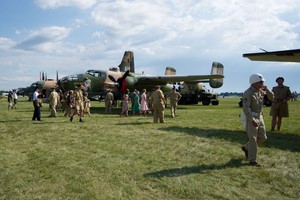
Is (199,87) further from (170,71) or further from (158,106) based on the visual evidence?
(158,106)

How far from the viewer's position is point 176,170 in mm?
6227

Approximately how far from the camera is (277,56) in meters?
10.8

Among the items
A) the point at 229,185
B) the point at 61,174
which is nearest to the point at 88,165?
the point at 61,174

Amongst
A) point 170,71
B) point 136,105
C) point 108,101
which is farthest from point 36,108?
point 170,71

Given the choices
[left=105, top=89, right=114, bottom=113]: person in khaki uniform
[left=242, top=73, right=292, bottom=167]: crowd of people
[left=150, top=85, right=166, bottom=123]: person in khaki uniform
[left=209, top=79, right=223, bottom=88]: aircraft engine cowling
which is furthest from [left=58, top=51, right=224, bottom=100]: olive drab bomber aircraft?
[left=242, top=73, right=292, bottom=167]: crowd of people

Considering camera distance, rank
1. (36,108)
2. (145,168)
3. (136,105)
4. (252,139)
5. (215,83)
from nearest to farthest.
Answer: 1. (145,168)
2. (252,139)
3. (36,108)
4. (136,105)
5. (215,83)

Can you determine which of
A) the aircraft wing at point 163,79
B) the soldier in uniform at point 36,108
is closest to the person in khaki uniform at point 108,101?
the aircraft wing at point 163,79

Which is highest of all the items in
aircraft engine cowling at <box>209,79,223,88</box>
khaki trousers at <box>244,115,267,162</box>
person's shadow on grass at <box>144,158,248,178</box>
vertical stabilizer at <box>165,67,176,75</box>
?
vertical stabilizer at <box>165,67,176,75</box>

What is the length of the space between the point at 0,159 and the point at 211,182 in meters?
4.56

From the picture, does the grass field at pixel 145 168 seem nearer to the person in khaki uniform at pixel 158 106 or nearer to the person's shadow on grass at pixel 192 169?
the person's shadow on grass at pixel 192 169

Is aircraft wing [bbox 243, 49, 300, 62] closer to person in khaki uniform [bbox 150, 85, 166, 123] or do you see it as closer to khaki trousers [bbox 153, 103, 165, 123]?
person in khaki uniform [bbox 150, 85, 166, 123]

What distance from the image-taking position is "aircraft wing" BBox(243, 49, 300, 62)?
390 inches

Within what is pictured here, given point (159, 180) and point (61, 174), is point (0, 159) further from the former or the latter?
point (159, 180)

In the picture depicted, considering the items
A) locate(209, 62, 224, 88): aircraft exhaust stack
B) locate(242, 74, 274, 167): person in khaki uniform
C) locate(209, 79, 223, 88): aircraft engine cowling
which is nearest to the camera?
→ locate(242, 74, 274, 167): person in khaki uniform
